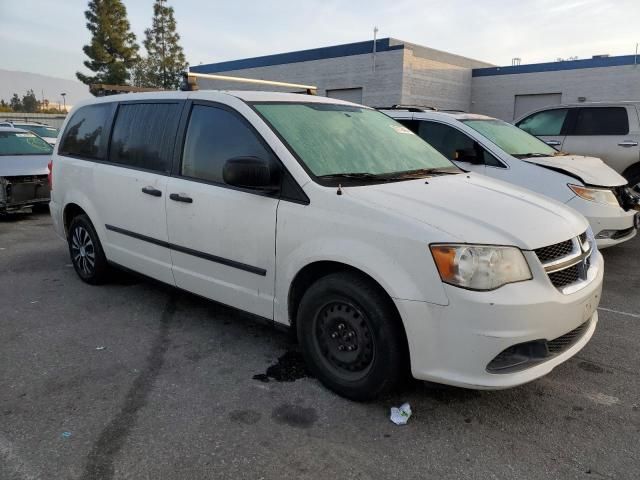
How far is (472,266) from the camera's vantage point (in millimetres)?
2580

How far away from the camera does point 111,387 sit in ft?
10.5

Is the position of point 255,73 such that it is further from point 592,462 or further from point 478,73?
point 592,462

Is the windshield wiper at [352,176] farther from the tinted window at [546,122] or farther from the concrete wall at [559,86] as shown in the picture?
the concrete wall at [559,86]

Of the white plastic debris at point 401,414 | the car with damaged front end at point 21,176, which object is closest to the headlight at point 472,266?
the white plastic debris at point 401,414

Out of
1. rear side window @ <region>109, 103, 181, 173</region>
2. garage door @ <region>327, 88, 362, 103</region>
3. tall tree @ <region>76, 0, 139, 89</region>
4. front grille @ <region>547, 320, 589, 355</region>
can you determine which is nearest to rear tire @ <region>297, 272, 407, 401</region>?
front grille @ <region>547, 320, 589, 355</region>

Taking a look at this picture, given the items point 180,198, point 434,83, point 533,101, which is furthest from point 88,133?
point 533,101

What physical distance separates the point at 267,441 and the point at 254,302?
1.03m

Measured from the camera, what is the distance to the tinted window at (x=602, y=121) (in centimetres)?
868

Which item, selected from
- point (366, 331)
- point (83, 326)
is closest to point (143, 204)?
point (83, 326)

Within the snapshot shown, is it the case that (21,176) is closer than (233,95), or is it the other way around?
(233,95)

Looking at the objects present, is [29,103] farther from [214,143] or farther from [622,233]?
[622,233]

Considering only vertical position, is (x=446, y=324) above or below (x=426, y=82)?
below

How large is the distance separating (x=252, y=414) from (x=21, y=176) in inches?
306

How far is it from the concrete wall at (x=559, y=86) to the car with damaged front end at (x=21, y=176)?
58.4 ft
